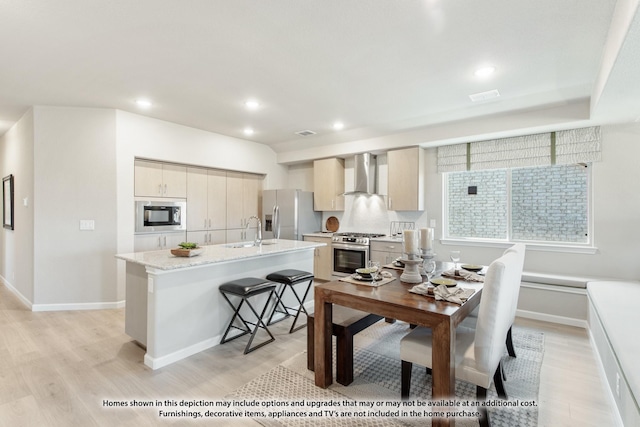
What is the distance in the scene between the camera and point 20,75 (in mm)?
3061

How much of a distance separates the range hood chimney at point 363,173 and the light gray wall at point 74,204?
3526mm

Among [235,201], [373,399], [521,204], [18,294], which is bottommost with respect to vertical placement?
[373,399]

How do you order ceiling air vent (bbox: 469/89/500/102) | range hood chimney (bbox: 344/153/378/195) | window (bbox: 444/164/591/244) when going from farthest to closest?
1. range hood chimney (bbox: 344/153/378/195)
2. window (bbox: 444/164/591/244)
3. ceiling air vent (bbox: 469/89/500/102)

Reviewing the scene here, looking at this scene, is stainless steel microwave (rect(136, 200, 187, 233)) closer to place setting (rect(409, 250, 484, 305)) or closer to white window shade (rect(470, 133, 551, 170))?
place setting (rect(409, 250, 484, 305))

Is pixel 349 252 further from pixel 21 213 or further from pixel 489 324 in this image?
pixel 21 213

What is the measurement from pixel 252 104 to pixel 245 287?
226 cm

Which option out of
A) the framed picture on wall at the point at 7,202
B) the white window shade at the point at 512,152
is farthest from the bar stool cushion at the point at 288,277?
the framed picture on wall at the point at 7,202

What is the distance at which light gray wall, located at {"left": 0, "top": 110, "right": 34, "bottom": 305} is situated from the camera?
406 cm

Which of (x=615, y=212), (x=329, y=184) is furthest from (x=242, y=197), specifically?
(x=615, y=212)

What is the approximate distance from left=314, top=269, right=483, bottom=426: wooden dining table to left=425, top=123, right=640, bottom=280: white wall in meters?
2.39

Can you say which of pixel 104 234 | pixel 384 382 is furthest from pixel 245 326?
pixel 104 234

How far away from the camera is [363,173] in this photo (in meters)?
5.26

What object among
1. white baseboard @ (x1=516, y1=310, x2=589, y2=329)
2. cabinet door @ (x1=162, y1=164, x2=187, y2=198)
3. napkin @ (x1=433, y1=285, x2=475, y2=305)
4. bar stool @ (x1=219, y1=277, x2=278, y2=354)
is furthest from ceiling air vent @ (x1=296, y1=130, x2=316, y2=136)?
white baseboard @ (x1=516, y1=310, x2=589, y2=329)

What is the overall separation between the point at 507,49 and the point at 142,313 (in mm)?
3794
